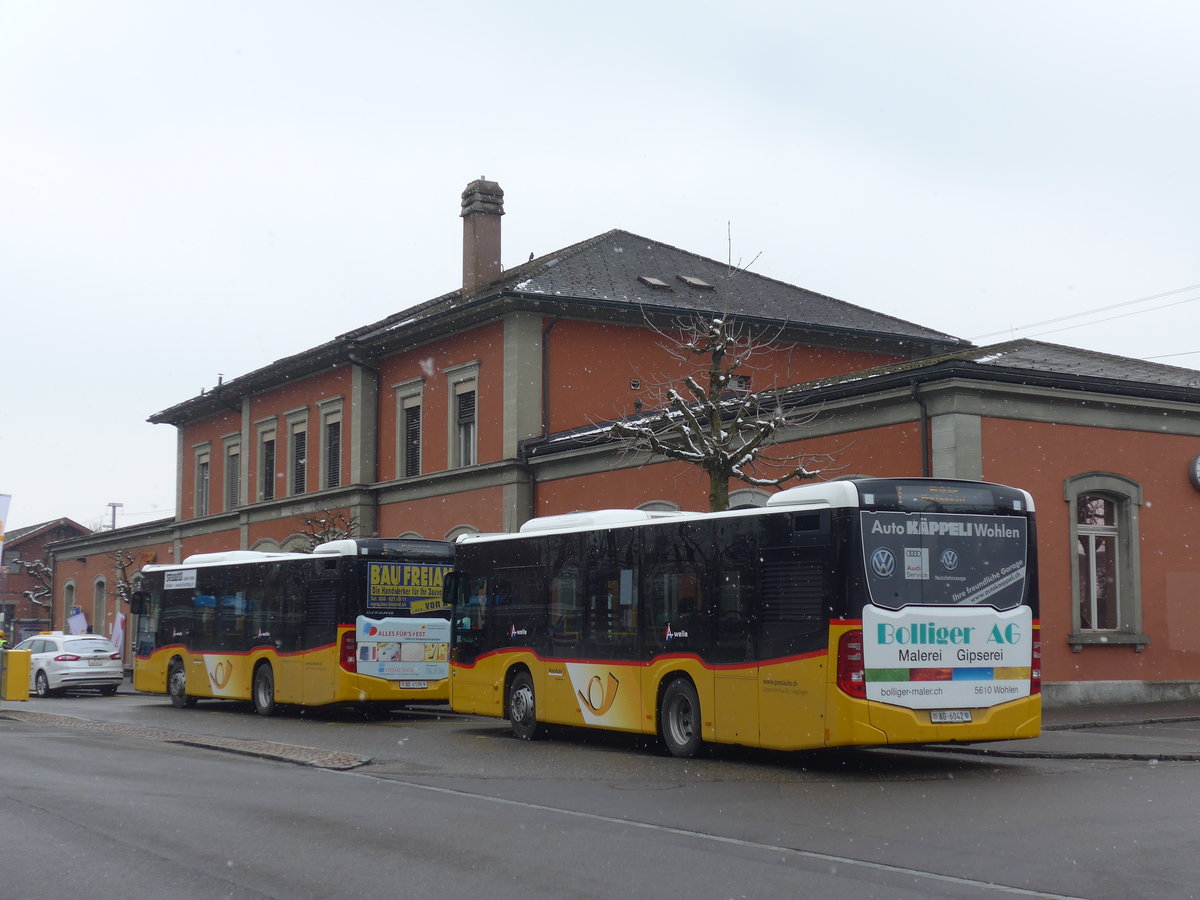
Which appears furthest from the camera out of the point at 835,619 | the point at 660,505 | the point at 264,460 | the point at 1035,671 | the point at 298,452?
the point at 264,460

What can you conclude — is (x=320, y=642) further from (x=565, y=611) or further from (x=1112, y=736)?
(x=1112, y=736)

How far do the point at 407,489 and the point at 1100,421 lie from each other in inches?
813

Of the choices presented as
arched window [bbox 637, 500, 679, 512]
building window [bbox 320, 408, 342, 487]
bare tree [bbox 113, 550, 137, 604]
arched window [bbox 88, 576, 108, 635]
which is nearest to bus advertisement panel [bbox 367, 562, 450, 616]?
arched window [bbox 637, 500, 679, 512]

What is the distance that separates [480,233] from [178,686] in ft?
55.2

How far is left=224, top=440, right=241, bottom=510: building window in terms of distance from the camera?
5144 cm

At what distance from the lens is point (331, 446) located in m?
44.2

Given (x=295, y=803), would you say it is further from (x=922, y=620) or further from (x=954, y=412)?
(x=954, y=412)

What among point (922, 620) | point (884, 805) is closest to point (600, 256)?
point (922, 620)

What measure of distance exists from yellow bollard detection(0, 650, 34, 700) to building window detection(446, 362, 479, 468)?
11.4 m

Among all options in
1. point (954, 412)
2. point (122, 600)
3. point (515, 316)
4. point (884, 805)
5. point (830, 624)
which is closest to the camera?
point (884, 805)

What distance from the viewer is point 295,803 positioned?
40.9ft

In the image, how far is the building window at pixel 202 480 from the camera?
54312mm

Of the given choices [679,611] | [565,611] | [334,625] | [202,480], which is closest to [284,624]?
[334,625]

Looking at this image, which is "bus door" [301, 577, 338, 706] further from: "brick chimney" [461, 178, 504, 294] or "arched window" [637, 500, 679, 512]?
"brick chimney" [461, 178, 504, 294]
